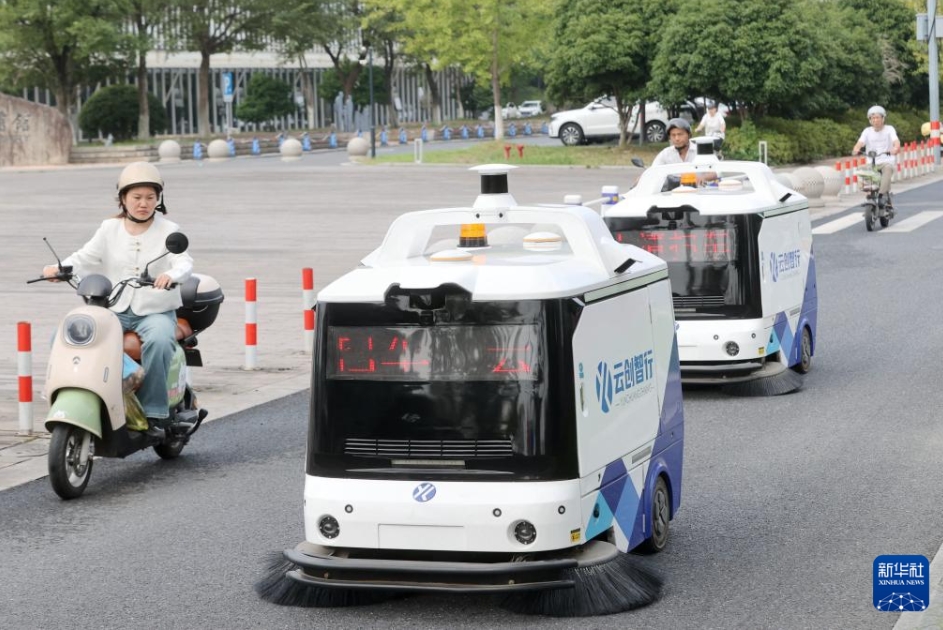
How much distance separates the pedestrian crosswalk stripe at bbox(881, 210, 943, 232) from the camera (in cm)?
2748

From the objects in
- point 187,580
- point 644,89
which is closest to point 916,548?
point 187,580

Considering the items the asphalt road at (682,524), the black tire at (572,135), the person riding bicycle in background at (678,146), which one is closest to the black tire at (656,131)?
the black tire at (572,135)

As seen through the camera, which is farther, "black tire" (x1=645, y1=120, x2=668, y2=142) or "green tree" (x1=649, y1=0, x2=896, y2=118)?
"black tire" (x1=645, y1=120, x2=668, y2=142)

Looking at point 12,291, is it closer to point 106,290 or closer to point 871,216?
point 106,290

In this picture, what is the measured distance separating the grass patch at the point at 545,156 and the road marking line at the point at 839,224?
63.1ft

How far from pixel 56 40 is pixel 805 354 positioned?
56.7 metres

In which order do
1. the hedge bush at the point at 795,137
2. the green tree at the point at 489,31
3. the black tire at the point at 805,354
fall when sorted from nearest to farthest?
the black tire at the point at 805,354 < the hedge bush at the point at 795,137 < the green tree at the point at 489,31

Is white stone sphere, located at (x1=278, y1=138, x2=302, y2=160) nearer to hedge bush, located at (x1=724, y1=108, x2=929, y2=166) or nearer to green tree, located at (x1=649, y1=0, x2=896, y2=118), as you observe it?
green tree, located at (x1=649, y1=0, x2=896, y2=118)

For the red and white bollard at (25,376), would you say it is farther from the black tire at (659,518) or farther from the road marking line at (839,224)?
the road marking line at (839,224)

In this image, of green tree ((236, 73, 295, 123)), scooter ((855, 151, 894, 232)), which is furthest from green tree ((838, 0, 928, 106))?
scooter ((855, 151, 894, 232))

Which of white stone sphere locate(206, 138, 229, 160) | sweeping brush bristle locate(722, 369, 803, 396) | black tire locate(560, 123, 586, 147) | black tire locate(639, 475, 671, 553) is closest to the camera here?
black tire locate(639, 475, 671, 553)

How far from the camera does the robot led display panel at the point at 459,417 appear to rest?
21.5 feet

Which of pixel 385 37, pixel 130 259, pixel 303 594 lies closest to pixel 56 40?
pixel 385 37

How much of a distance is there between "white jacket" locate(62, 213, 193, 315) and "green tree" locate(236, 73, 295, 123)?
75.1 m
